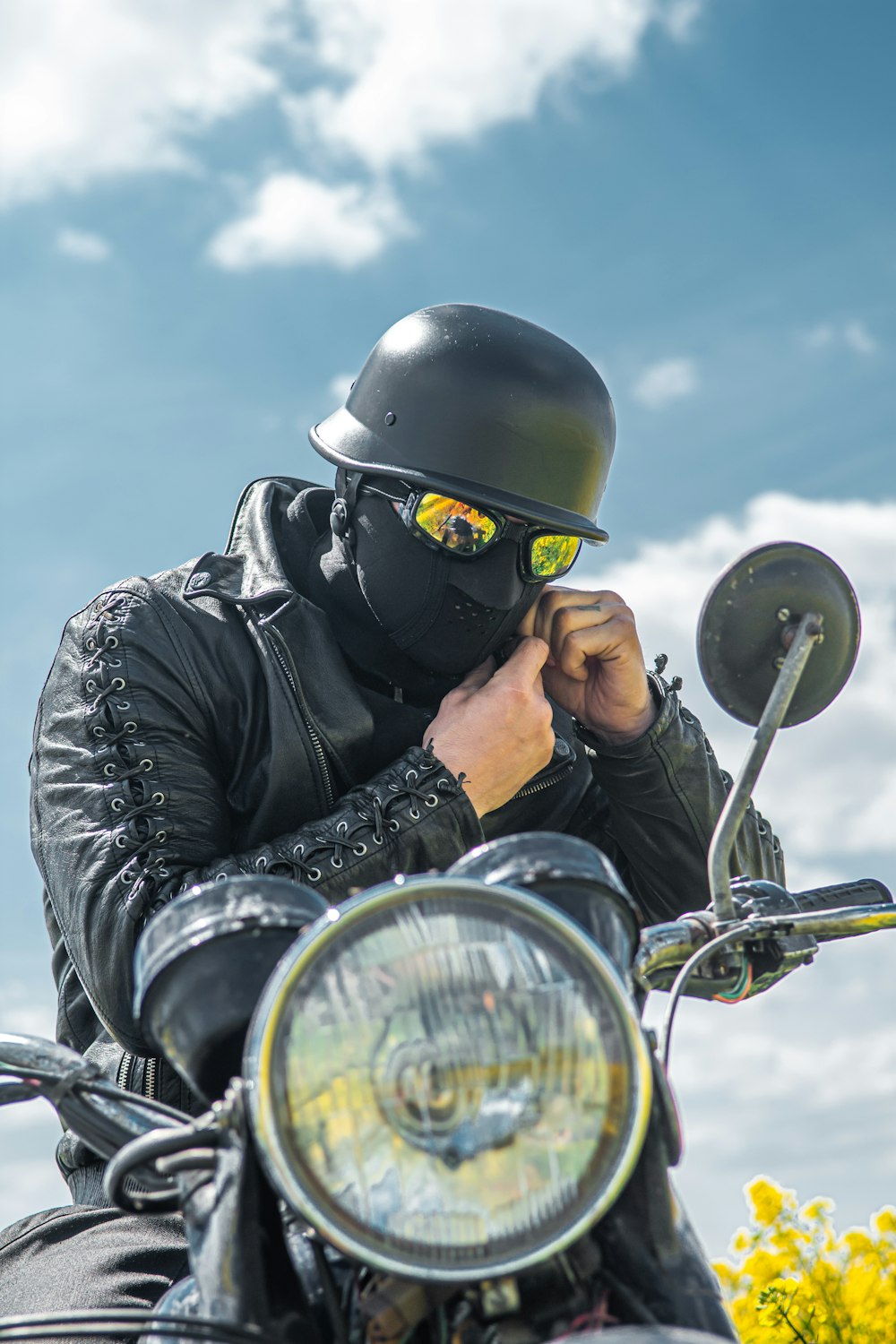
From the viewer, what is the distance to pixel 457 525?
3207 mm

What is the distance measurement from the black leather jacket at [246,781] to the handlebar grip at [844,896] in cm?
97

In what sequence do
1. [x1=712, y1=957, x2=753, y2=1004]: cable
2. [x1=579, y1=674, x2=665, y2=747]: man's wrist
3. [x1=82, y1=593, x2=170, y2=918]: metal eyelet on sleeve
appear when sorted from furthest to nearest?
[x1=579, y1=674, x2=665, y2=747]: man's wrist → [x1=82, y1=593, x2=170, y2=918]: metal eyelet on sleeve → [x1=712, y1=957, x2=753, y2=1004]: cable

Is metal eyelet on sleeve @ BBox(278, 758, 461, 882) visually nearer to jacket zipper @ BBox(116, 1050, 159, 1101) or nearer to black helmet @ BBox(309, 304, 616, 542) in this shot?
jacket zipper @ BBox(116, 1050, 159, 1101)

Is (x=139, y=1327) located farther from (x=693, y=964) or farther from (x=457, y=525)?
(x=457, y=525)

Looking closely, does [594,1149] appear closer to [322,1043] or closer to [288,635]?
[322,1043]

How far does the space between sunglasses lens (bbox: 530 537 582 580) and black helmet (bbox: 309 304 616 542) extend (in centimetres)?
4

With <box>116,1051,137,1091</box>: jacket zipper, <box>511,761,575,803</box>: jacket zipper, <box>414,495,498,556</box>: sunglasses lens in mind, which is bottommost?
<box>116,1051,137,1091</box>: jacket zipper

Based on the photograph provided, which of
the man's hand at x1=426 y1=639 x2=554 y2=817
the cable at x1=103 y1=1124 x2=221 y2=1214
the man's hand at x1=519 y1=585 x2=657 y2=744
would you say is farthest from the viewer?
the man's hand at x1=519 y1=585 x2=657 y2=744

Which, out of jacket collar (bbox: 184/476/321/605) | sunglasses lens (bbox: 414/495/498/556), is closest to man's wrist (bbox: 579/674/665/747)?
sunglasses lens (bbox: 414/495/498/556)

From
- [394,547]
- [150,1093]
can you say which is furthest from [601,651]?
[150,1093]

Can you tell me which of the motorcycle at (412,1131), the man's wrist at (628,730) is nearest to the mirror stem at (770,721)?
the motorcycle at (412,1131)

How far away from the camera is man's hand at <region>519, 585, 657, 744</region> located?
333 cm

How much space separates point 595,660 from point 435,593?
435 mm

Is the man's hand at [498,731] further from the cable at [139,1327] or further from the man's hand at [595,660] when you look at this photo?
the cable at [139,1327]
